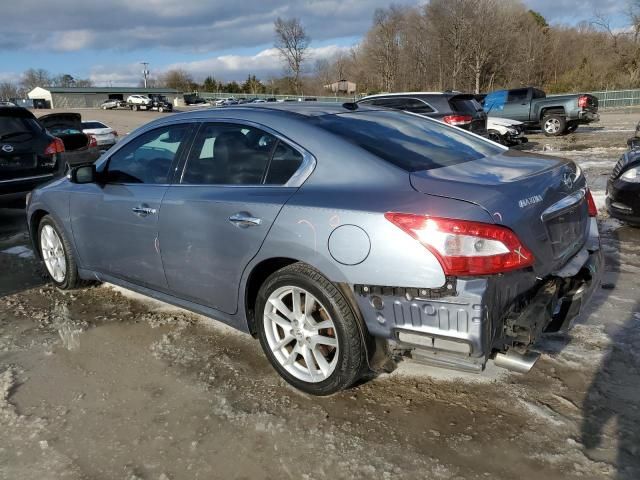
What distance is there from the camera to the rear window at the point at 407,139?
2.94m

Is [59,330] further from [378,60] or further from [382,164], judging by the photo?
[378,60]

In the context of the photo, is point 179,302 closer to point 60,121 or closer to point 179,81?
point 60,121

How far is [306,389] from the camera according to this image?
9.91 feet

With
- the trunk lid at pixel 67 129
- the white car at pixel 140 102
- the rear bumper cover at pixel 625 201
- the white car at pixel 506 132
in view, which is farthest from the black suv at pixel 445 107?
the white car at pixel 140 102

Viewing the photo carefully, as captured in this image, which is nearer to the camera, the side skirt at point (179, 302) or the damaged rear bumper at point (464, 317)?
the damaged rear bumper at point (464, 317)

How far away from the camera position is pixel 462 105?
A: 1182 centimetres

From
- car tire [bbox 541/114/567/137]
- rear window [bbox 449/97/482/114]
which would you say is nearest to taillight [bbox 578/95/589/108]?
car tire [bbox 541/114/567/137]

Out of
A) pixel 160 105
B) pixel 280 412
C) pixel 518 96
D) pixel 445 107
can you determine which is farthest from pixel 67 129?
pixel 160 105

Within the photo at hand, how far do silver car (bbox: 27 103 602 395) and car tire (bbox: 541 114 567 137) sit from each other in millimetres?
16275

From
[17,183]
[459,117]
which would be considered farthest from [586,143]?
[17,183]

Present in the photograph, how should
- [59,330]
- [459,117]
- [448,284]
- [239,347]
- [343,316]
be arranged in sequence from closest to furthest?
[448,284] < [343,316] < [239,347] < [59,330] < [459,117]

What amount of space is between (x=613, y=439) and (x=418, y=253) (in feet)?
4.27

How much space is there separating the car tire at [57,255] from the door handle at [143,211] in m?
1.23

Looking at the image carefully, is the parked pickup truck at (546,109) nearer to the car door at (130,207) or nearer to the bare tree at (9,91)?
the car door at (130,207)
